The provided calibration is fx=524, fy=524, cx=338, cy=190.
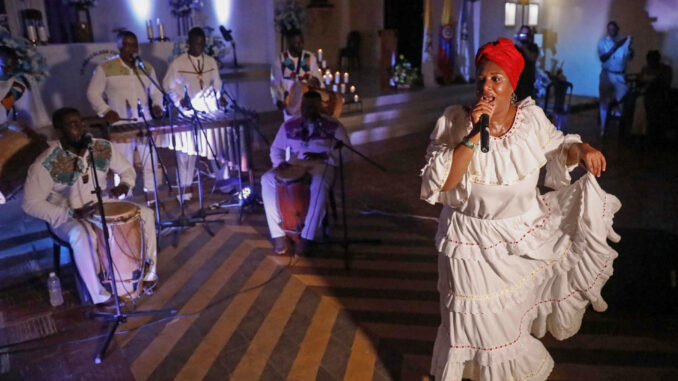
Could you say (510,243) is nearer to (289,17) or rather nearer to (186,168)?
(186,168)

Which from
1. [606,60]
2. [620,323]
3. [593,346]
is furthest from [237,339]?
[606,60]

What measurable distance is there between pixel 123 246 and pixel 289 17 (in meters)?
8.85

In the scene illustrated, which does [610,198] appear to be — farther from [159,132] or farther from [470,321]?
[159,132]

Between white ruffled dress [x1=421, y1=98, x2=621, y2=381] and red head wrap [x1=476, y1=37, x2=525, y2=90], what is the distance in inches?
10.1

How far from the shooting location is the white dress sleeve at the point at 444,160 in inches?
104

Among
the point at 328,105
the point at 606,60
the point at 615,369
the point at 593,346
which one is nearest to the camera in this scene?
the point at 615,369

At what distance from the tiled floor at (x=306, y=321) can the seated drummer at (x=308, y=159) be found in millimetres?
300

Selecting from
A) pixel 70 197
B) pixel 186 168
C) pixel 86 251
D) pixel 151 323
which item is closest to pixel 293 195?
pixel 151 323

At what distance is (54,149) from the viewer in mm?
4562

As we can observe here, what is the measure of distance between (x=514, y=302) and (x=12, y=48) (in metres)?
6.18

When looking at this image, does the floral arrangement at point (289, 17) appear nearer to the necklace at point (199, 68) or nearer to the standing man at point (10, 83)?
the necklace at point (199, 68)

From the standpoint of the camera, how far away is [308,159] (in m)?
5.65

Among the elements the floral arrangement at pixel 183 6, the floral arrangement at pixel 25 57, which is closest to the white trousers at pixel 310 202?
the floral arrangement at pixel 25 57

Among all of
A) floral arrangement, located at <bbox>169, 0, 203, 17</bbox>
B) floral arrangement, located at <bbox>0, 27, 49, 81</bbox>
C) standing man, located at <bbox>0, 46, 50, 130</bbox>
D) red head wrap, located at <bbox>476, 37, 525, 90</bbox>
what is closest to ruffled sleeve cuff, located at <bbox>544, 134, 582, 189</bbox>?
red head wrap, located at <bbox>476, 37, 525, 90</bbox>
